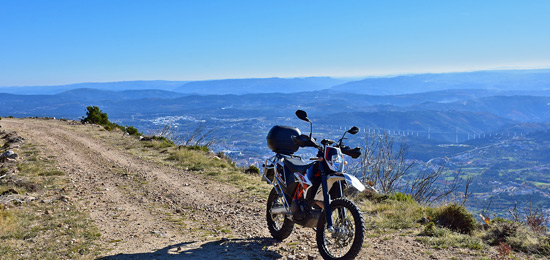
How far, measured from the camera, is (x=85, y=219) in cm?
728

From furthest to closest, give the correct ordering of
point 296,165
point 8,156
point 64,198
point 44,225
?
point 8,156 < point 64,198 < point 44,225 < point 296,165

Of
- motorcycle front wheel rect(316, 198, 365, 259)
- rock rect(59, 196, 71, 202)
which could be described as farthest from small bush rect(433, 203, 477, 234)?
rock rect(59, 196, 71, 202)

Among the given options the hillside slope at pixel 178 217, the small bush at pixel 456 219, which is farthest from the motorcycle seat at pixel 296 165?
the small bush at pixel 456 219

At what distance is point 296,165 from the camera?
545 centimetres

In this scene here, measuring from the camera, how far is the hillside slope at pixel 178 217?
5.64 metres

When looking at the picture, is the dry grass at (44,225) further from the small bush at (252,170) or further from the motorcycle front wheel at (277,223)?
the small bush at (252,170)

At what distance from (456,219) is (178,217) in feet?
18.5

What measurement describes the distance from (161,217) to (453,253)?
17.9 ft

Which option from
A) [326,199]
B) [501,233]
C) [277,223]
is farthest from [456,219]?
[326,199]

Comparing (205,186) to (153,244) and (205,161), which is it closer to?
(205,161)

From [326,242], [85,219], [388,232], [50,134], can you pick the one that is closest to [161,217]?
[85,219]

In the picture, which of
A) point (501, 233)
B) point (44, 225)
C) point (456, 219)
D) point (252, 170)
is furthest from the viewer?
point (252, 170)

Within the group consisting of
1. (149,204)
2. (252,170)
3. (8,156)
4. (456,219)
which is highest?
(8,156)

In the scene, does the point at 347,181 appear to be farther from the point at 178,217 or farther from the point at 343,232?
the point at 178,217
